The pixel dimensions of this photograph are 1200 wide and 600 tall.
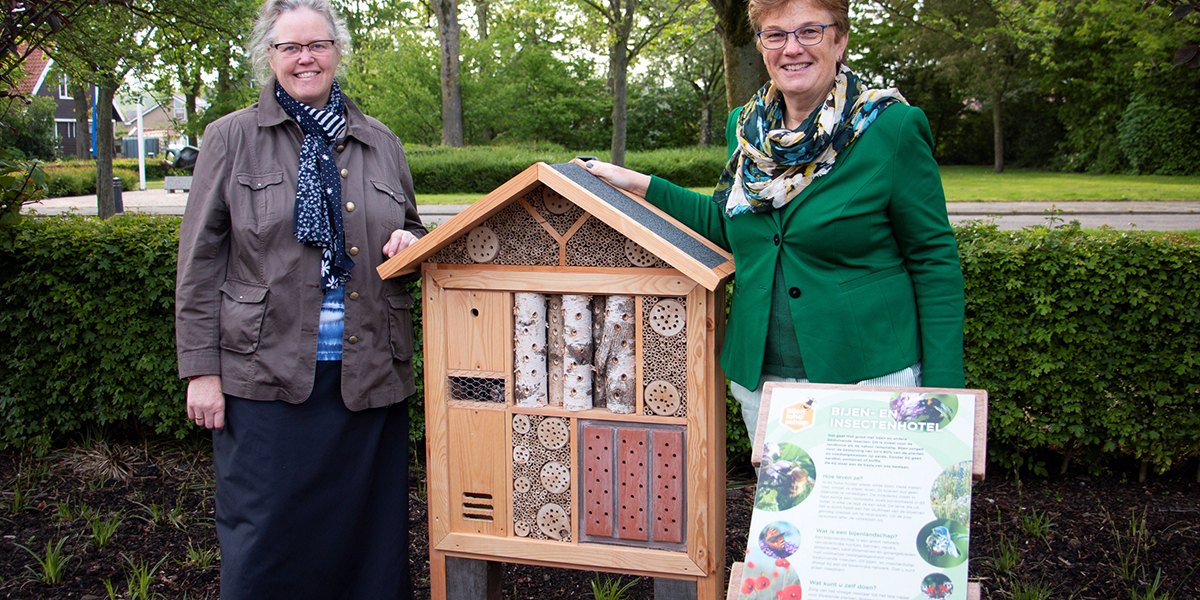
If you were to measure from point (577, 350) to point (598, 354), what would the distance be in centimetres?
7

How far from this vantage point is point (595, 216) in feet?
7.96

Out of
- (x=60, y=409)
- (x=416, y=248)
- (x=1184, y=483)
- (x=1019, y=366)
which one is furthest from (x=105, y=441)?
(x=1184, y=483)

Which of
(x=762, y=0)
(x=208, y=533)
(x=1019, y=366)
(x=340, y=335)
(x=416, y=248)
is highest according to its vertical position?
(x=762, y=0)

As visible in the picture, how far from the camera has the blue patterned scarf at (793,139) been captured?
2.08 metres

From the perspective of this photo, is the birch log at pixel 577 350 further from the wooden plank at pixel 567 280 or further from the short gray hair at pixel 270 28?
the short gray hair at pixel 270 28

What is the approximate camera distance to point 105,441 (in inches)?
187

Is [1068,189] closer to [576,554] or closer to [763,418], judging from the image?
[576,554]

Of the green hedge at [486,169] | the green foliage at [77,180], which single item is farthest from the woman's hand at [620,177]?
the green foliage at [77,180]

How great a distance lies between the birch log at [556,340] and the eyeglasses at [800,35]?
1007 millimetres

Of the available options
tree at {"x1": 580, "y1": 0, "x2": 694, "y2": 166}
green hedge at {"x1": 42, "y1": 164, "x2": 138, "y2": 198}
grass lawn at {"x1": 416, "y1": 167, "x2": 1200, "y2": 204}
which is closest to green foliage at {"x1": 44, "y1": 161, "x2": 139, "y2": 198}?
green hedge at {"x1": 42, "y1": 164, "x2": 138, "y2": 198}

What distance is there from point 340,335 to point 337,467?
43 cm

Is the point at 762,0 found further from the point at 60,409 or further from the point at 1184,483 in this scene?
the point at 60,409

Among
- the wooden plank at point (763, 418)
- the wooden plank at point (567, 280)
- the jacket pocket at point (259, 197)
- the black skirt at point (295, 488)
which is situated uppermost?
the jacket pocket at point (259, 197)

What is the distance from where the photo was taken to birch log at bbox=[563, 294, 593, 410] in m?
2.57
